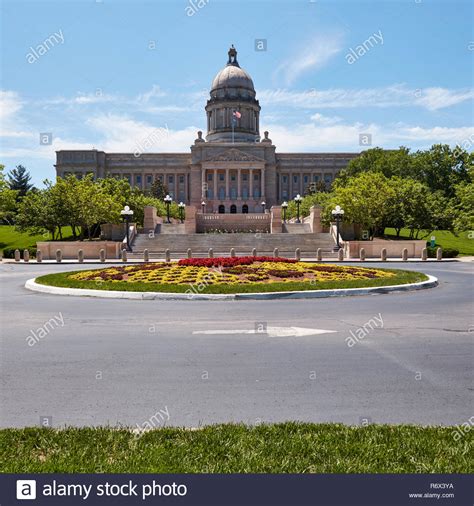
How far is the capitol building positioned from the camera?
113m

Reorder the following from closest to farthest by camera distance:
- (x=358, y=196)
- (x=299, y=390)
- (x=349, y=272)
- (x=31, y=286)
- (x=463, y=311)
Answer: (x=299, y=390) → (x=463, y=311) → (x=31, y=286) → (x=349, y=272) → (x=358, y=196)

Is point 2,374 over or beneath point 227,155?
beneath

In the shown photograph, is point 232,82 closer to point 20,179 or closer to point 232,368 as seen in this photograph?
point 20,179

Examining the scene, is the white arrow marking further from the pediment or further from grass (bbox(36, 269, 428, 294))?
the pediment

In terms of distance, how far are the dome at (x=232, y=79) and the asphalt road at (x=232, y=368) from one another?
12617 centimetres

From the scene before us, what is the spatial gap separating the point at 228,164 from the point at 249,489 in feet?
363

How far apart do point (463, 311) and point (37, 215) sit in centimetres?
4879

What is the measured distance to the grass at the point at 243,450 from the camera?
3.89 m

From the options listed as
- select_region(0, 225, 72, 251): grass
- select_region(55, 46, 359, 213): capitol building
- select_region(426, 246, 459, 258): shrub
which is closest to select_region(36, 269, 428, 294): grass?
select_region(426, 246, 459, 258): shrub

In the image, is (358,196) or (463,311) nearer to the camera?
(463,311)

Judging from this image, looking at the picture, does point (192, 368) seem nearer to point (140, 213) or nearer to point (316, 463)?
point (316, 463)

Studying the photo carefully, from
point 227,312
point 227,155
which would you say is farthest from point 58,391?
point 227,155

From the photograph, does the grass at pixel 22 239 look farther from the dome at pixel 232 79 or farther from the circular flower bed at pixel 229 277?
the dome at pixel 232 79

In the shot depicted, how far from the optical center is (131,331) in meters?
9.89
